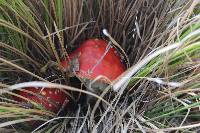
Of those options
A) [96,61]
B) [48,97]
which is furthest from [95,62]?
[48,97]

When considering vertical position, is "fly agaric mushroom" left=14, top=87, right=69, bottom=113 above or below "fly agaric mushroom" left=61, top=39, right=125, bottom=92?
below

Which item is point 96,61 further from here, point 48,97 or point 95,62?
point 48,97

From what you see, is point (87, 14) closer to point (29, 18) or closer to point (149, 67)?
point (29, 18)

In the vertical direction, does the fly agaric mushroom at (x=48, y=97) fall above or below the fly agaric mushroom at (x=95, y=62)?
below

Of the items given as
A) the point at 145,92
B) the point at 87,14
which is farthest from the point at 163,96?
the point at 87,14
